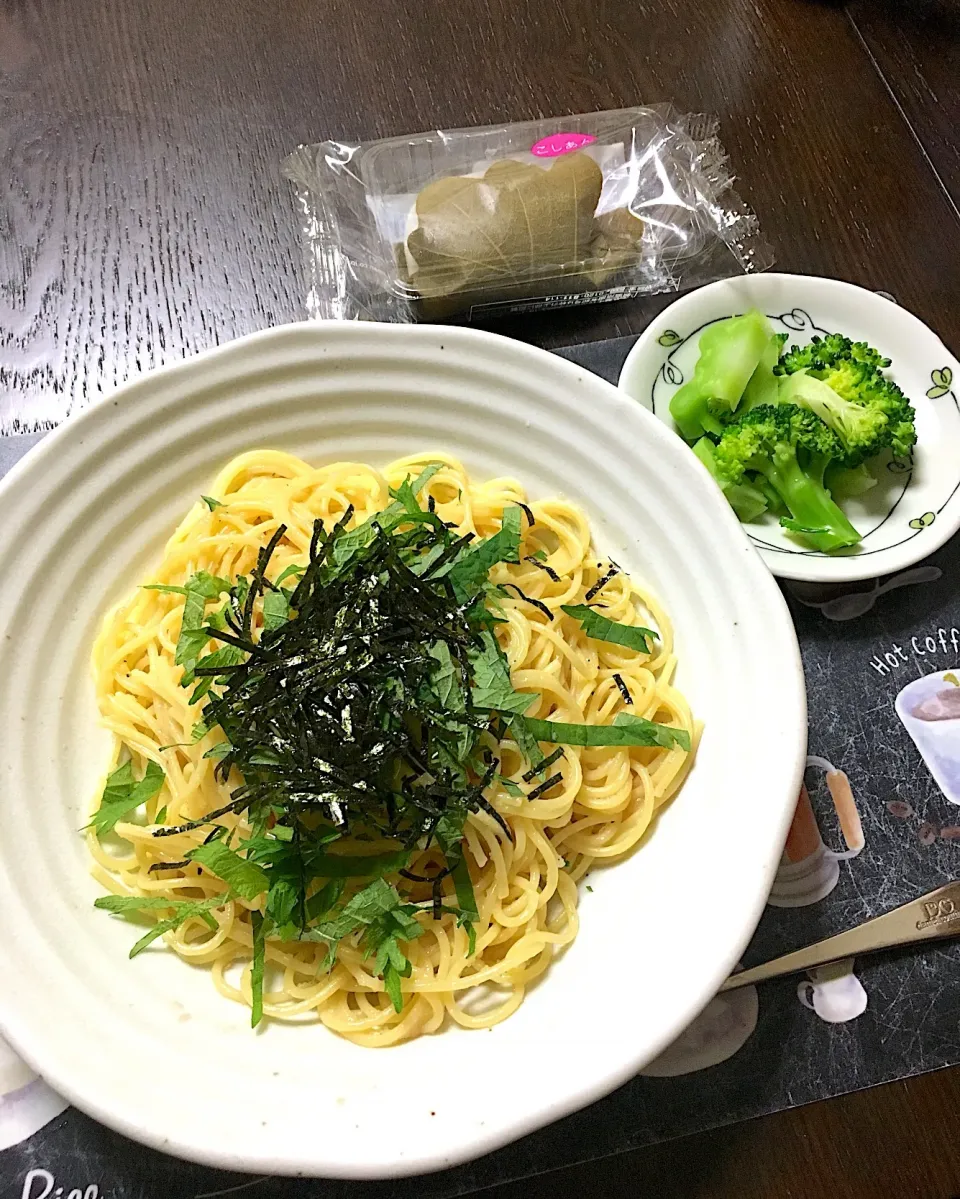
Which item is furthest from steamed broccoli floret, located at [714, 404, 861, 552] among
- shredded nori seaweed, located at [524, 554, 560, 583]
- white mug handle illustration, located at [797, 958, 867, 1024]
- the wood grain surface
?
the wood grain surface

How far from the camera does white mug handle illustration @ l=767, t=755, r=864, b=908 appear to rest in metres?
1.75

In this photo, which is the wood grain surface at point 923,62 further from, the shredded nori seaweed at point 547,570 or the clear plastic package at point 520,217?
the shredded nori seaweed at point 547,570

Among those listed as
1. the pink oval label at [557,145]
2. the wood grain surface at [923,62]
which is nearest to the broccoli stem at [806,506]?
the pink oval label at [557,145]

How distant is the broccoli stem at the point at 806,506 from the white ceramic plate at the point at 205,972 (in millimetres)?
559

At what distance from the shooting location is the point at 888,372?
229 cm

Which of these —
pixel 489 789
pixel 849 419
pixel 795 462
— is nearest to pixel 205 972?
pixel 489 789

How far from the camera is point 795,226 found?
8.32ft

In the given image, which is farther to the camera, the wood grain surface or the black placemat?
the wood grain surface

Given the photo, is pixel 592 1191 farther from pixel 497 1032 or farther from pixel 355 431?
pixel 355 431

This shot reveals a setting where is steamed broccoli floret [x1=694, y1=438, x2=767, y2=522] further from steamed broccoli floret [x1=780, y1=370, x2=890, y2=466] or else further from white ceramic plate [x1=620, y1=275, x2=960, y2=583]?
steamed broccoli floret [x1=780, y1=370, x2=890, y2=466]

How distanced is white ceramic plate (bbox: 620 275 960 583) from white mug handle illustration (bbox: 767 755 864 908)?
48 cm

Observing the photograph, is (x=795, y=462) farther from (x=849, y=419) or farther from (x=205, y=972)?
(x=205, y=972)

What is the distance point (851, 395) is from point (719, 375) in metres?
0.33

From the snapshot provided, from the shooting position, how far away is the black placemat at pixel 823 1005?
1493mm
